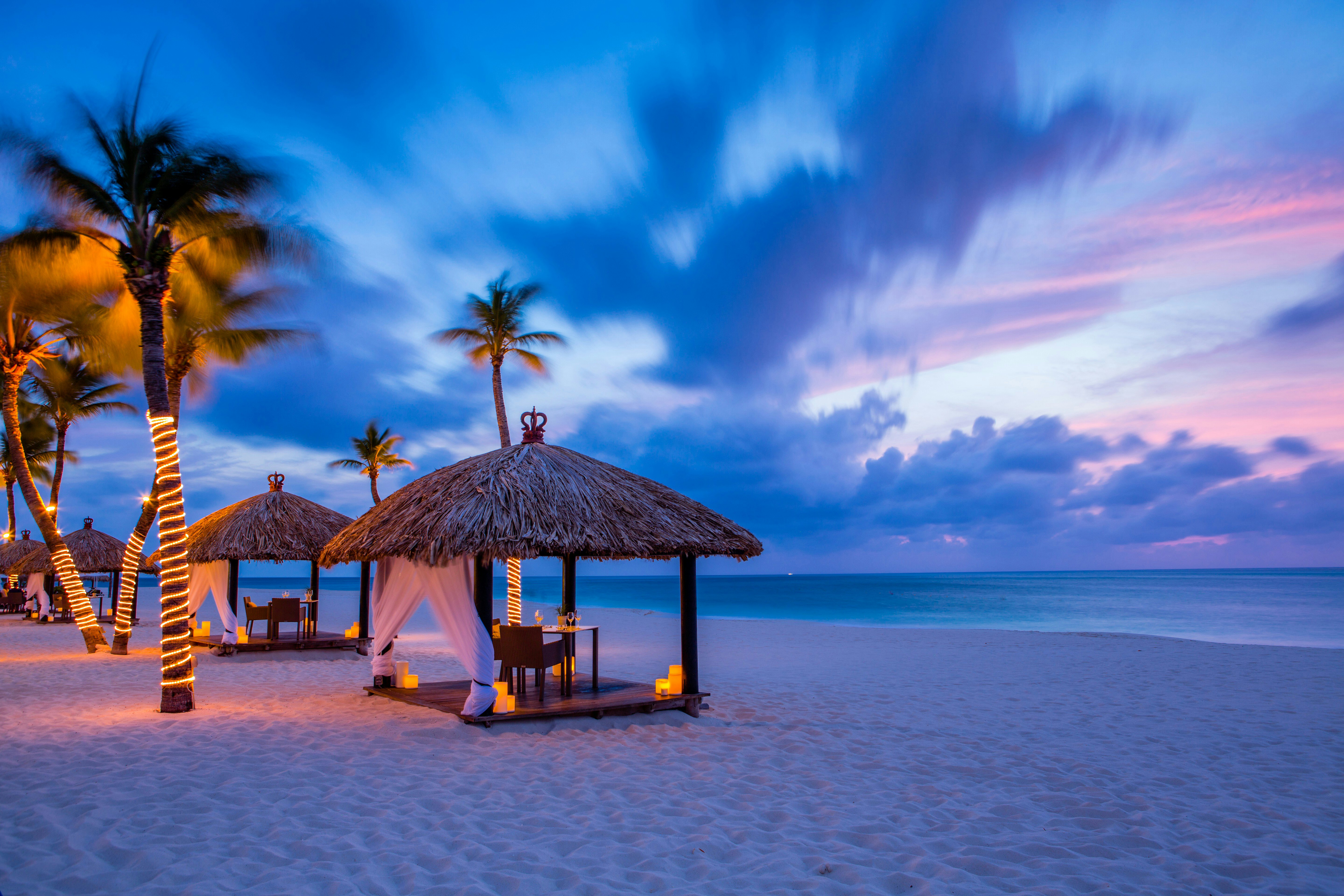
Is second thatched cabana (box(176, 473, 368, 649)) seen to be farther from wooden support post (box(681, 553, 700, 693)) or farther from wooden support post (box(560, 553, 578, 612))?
wooden support post (box(681, 553, 700, 693))

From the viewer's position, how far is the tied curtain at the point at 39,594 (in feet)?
63.3

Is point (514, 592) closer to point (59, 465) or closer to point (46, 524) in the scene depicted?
point (46, 524)

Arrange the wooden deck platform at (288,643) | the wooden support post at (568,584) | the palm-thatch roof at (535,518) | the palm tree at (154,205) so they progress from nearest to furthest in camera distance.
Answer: the palm-thatch roof at (535,518) → the palm tree at (154,205) → the wooden support post at (568,584) → the wooden deck platform at (288,643)

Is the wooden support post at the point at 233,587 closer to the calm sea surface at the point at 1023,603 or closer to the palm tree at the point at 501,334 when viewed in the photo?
the palm tree at the point at 501,334

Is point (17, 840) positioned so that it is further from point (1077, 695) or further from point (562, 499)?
point (1077, 695)

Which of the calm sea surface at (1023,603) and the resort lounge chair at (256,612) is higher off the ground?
the resort lounge chair at (256,612)

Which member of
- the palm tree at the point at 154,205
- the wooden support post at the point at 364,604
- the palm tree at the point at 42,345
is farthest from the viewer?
the wooden support post at the point at 364,604

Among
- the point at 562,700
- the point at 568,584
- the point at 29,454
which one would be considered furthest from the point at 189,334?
the point at 29,454

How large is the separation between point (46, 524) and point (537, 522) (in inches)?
436

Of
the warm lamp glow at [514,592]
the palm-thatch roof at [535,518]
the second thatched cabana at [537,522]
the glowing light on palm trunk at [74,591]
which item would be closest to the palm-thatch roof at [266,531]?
the glowing light on palm trunk at [74,591]

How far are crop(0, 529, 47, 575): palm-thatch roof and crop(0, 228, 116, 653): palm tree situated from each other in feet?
44.5

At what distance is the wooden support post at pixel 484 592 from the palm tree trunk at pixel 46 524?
9208 millimetres

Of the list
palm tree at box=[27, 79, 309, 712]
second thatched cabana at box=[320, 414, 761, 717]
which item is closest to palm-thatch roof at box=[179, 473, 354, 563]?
palm tree at box=[27, 79, 309, 712]

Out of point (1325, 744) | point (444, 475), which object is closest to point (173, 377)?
point (444, 475)
